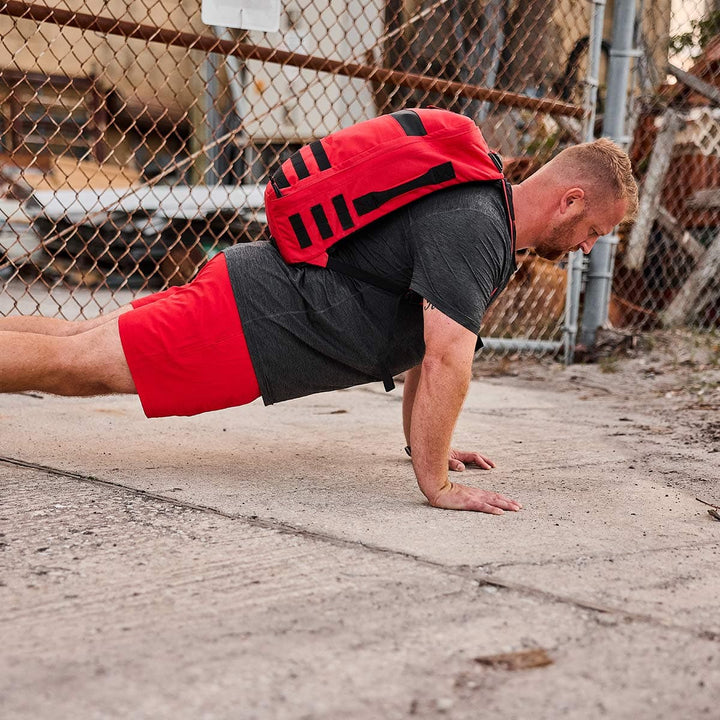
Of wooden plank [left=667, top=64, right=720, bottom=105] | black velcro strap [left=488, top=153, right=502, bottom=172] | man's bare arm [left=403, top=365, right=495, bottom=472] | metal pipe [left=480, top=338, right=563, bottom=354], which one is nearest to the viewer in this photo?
black velcro strap [left=488, top=153, right=502, bottom=172]

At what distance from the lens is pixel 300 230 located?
256cm

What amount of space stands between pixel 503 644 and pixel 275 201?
4.72 feet

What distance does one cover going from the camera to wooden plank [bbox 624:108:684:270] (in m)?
6.45

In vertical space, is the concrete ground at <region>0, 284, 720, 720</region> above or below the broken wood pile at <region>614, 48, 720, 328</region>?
below

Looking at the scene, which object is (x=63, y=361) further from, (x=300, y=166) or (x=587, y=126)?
(x=587, y=126)

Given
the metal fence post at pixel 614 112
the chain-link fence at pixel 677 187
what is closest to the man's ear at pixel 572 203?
the metal fence post at pixel 614 112

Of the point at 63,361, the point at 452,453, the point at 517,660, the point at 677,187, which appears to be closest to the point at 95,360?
the point at 63,361

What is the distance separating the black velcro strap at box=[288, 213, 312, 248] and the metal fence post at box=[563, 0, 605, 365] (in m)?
3.00

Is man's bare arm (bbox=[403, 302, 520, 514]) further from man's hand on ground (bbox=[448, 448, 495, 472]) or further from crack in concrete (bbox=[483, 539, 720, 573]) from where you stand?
man's hand on ground (bbox=[448, 448, 495, 472])

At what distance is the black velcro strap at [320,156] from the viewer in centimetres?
250

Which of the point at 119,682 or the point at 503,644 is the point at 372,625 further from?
the point at 119,682

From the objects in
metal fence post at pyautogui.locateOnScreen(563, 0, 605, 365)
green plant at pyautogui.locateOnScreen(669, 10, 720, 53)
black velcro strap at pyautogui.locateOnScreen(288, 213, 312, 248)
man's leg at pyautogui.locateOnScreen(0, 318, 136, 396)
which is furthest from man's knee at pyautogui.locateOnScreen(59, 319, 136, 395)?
green plant at pyautogui.locateOnScreen(669, 10, 720, 53)

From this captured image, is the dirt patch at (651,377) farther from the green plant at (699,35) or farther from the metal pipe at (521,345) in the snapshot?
the green plant at (699,35)

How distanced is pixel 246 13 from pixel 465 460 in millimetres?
2100
